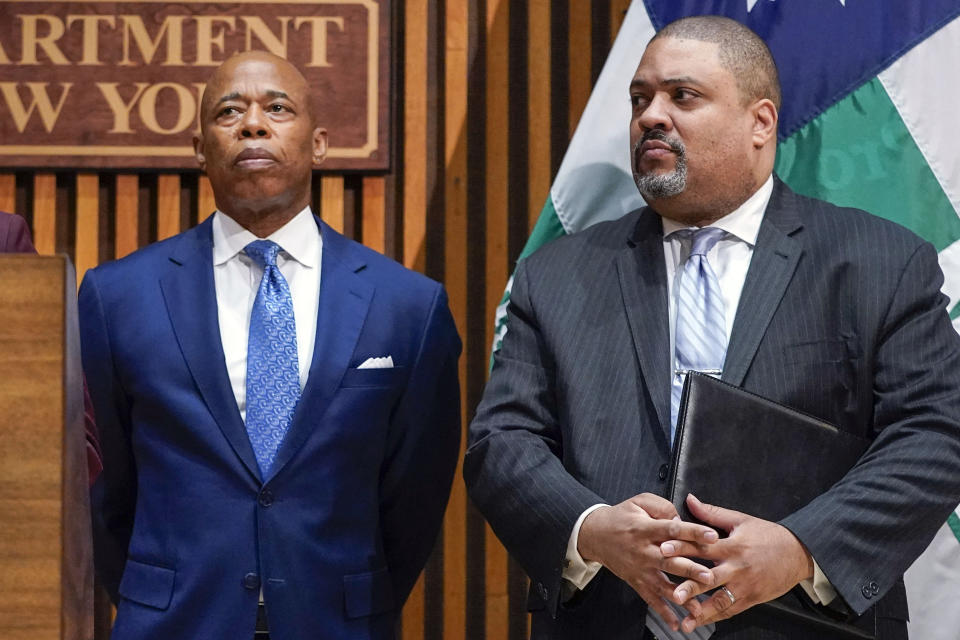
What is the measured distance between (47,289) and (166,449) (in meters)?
1.01

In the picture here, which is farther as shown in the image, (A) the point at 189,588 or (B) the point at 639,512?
(A) the point at 189,588

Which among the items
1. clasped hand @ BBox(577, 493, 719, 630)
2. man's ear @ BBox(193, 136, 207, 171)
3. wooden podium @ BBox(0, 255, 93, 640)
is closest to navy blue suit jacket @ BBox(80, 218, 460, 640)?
man's ear @ BBox(193, 136, 207, 171)

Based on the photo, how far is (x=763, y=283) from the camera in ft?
6.19

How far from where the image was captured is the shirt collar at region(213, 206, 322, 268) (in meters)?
2.21

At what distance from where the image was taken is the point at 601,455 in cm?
185

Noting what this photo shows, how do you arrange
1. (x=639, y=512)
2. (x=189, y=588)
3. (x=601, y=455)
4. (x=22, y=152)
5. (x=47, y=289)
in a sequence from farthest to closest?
(x=22, y=152) → (x=189, y=588) → (x=601, y=455) → (x=639, y=512) → (x=47, y=289)

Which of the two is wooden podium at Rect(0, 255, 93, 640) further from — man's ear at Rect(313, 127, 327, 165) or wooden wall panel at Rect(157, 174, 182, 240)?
wooden wall panel at Rect(157, 174, 182, 240)

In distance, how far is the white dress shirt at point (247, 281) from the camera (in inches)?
82.8

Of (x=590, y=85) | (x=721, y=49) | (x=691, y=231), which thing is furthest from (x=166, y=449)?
(x=590, y=85)

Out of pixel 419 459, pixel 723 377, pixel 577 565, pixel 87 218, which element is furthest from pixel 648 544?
pixel 87 218

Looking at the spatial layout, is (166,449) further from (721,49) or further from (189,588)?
(721,49)

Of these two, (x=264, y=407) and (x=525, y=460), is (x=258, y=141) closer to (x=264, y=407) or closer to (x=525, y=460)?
(x=264, y=407)

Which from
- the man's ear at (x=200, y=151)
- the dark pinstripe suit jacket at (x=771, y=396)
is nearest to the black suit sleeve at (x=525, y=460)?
the dark pinstripe suit jacket at (x=771, y=396)

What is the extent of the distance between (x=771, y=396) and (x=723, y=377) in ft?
→ 0.24
